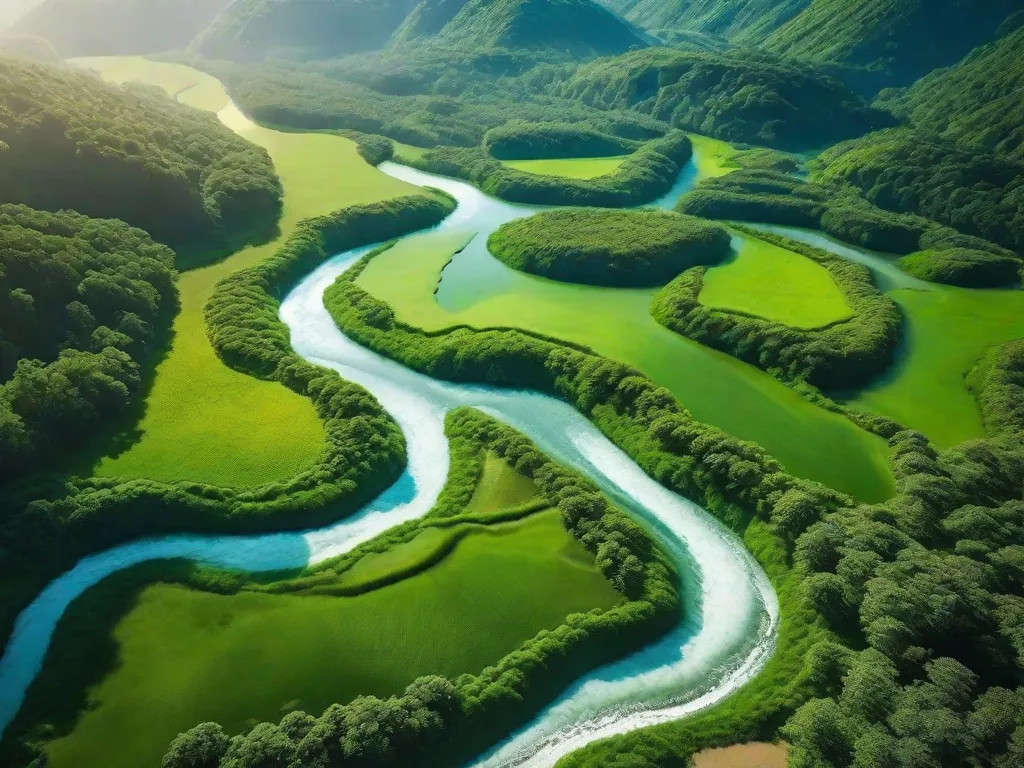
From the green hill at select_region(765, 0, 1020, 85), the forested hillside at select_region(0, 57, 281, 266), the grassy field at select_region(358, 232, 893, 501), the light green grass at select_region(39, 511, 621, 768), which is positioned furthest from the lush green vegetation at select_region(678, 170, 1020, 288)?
the green hill at select_region(765, 0, 1020, 85)

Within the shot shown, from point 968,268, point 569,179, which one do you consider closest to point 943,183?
point 968,268

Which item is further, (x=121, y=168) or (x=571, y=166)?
(x=571, y=166)

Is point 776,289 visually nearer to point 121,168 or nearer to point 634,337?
point 634,337

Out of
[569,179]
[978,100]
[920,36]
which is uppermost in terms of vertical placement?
[920,36]

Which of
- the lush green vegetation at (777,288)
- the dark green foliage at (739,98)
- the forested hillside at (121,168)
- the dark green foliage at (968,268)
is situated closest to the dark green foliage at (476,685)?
the lush green vegetation at (777,288)

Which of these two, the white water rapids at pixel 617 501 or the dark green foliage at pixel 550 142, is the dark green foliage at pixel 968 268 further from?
the dark green foliage at pixel 550 142

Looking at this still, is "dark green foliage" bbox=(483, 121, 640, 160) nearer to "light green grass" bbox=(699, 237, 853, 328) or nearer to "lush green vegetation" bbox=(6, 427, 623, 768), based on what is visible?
"light green grass" bbox=(699, 237, 853, 328)
